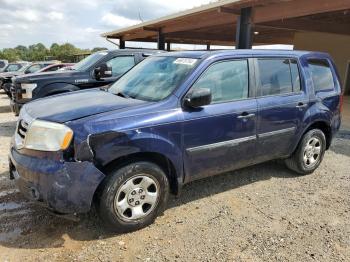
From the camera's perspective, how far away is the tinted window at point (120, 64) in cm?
773

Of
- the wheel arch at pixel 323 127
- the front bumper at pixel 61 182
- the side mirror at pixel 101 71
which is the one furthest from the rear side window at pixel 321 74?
the side mirror at pixel 101 71

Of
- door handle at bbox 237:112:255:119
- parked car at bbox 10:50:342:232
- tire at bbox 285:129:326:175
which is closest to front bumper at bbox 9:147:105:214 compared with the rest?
A: parked car at bbox 10:50:342:232

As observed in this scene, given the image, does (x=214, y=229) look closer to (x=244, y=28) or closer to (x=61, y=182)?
(x=61, y=182)

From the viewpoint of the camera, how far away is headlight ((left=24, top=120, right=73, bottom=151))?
9.78 feet

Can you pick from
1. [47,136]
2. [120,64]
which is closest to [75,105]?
[47,136]

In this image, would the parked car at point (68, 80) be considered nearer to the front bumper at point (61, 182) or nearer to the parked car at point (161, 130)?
the parked car at point (161, 130)

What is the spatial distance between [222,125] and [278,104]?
1.01 m

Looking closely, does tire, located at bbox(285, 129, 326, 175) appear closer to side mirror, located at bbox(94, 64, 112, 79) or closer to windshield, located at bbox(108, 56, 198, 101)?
windshield, located at bbox(108, 56, 198, 101)

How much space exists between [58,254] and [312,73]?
13.3 feet

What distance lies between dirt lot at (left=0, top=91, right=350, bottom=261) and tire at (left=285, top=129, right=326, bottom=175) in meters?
0.32

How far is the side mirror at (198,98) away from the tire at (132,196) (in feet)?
2.43

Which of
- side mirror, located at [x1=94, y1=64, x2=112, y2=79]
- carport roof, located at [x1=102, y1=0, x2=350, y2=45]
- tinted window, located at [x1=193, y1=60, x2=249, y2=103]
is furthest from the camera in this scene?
carport roof, located at [x1=102, y1=0, x2=350, y2=45]

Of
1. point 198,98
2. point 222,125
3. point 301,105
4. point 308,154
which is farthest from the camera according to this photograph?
point 308,154

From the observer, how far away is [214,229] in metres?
3.48
